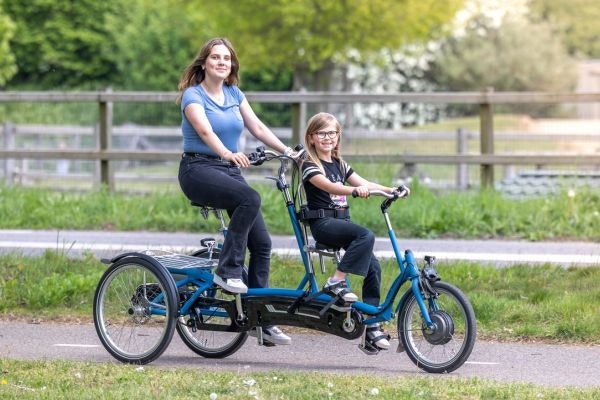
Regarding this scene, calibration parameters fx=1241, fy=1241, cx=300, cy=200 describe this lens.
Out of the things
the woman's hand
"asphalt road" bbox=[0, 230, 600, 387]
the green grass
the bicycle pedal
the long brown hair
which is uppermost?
the long brown hair

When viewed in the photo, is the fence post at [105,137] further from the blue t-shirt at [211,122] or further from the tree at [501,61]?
the tree at [501,61]

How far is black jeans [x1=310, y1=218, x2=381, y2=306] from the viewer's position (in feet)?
21.5

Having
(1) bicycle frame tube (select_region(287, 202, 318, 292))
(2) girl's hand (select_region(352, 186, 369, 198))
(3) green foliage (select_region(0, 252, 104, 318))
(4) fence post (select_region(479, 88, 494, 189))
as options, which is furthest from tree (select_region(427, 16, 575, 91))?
(2) girl's hand (select_region(352, 186, 369, 198))

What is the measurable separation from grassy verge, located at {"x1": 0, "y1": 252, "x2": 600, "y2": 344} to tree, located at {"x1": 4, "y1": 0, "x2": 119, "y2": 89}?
34.8 m

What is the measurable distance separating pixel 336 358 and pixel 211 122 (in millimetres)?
1506

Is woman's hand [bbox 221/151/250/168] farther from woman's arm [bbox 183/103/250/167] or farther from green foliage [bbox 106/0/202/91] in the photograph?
green foliage [bbox 106/0/202/91]

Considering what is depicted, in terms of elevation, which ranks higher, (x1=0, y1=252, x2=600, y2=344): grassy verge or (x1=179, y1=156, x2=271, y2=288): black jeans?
(x1=179, y1=156, x2=271, y2=288): black jeans

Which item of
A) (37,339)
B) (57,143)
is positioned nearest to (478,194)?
(37,339)

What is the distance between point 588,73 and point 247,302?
45.3m

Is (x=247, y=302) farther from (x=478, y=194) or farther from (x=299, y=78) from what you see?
(x=299, y=78)

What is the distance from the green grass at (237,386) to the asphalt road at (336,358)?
35 centimetres

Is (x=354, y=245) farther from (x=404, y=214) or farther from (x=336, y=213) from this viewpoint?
(x=404, y=214)

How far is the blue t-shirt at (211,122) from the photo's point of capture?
678cm

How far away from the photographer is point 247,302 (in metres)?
6.81
